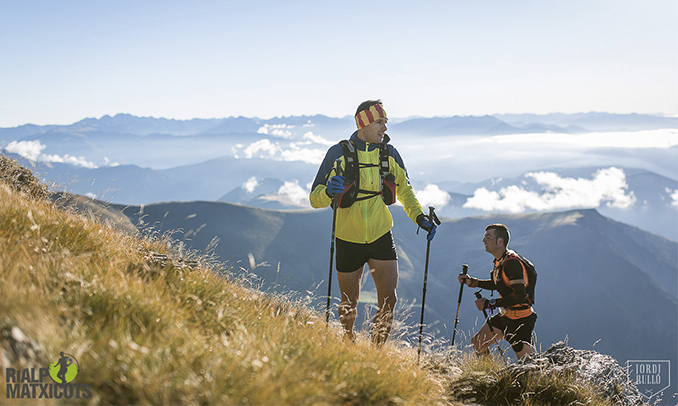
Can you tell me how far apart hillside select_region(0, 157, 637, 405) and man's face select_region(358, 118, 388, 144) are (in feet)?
9.23

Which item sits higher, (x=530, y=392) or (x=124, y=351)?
(x=124, y=351)

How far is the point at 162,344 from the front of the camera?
2.40m

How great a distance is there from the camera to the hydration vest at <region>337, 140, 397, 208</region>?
5.76 m

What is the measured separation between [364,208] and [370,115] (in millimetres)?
1395

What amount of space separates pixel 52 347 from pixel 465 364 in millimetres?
4208

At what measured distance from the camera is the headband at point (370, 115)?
5.95 metres

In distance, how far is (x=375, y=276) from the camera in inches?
227

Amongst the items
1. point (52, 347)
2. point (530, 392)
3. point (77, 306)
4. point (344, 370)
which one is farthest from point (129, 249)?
point (530, 392)

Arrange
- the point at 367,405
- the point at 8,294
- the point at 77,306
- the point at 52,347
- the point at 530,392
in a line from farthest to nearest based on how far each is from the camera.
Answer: the point at 530,392 → the point at 367,405 → the point at 77,306 → the point at 8,294 → the point at 52,347

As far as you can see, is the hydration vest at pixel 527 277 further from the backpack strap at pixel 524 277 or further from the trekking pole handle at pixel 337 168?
the trekking pole handle at pixel 337 168

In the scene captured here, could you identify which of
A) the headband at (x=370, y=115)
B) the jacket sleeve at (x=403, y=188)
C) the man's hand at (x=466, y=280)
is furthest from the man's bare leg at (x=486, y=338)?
the headband at (x=370, y=115)

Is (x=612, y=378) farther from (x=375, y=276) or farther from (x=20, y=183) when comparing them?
(x=20, y=183)

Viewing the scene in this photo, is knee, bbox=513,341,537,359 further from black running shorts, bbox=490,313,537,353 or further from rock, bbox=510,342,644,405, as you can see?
rock, bbox=510,342,644,405

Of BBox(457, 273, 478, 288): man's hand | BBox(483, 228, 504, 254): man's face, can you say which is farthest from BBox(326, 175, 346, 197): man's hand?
BBox(483, 228, 504, 254): man's face
